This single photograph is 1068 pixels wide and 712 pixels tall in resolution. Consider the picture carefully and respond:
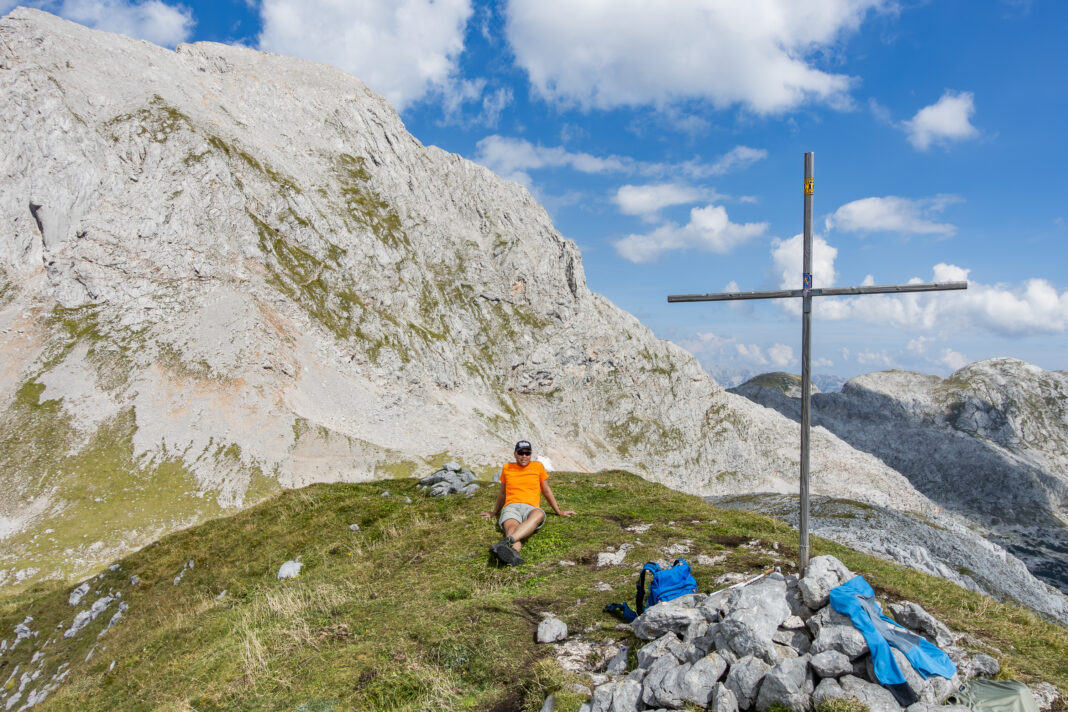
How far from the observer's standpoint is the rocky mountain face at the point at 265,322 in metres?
58.3

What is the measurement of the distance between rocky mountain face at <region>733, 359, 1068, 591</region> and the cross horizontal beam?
6328 inches

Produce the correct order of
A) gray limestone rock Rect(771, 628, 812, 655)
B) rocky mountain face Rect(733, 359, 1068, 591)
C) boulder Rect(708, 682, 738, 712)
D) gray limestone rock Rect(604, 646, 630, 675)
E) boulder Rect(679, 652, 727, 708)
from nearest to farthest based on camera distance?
boulder Rect(708, 682, 738, 712) → boulder Rect(679, 652, 727, 708) → gray limestone rock Rect(771, 628, 812, 655) → gray limestone rock Rect(604, 646, 630, 675) → rocky mountain face Rect(733, 359, 1068, 591)

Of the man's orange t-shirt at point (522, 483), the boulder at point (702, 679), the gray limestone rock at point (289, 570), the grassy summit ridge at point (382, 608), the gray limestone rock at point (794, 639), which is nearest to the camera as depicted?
the boulder at point (702, 679)

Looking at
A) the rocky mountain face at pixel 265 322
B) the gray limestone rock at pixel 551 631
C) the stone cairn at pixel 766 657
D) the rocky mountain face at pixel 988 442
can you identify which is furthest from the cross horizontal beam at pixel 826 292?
the rocky mountain face at pixel 988 442

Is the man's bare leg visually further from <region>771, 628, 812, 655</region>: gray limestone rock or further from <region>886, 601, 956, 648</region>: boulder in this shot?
<region>886, 601, 956, 648</region>: boulder

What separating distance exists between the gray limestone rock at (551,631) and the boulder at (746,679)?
3.72 meters

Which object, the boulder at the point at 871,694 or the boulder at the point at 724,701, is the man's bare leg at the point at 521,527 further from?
the boulder at the point at 871,694

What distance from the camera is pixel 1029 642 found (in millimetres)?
9445

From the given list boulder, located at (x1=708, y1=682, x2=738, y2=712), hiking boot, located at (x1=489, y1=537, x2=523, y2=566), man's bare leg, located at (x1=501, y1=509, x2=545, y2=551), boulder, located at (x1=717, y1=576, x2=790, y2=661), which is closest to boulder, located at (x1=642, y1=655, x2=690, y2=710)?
boulder, located at (x1=708, y1=682, x2=738, y2=712)

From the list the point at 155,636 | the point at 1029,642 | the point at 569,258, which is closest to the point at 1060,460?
the point at 569,258

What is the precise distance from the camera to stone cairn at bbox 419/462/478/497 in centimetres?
2288

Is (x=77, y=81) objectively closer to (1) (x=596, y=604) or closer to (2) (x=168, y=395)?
(2) (x=168, y=395)

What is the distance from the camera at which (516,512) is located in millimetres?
15469

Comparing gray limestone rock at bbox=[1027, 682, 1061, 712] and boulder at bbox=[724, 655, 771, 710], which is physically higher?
boulder at bbox=[724, 655, 771, 710]
